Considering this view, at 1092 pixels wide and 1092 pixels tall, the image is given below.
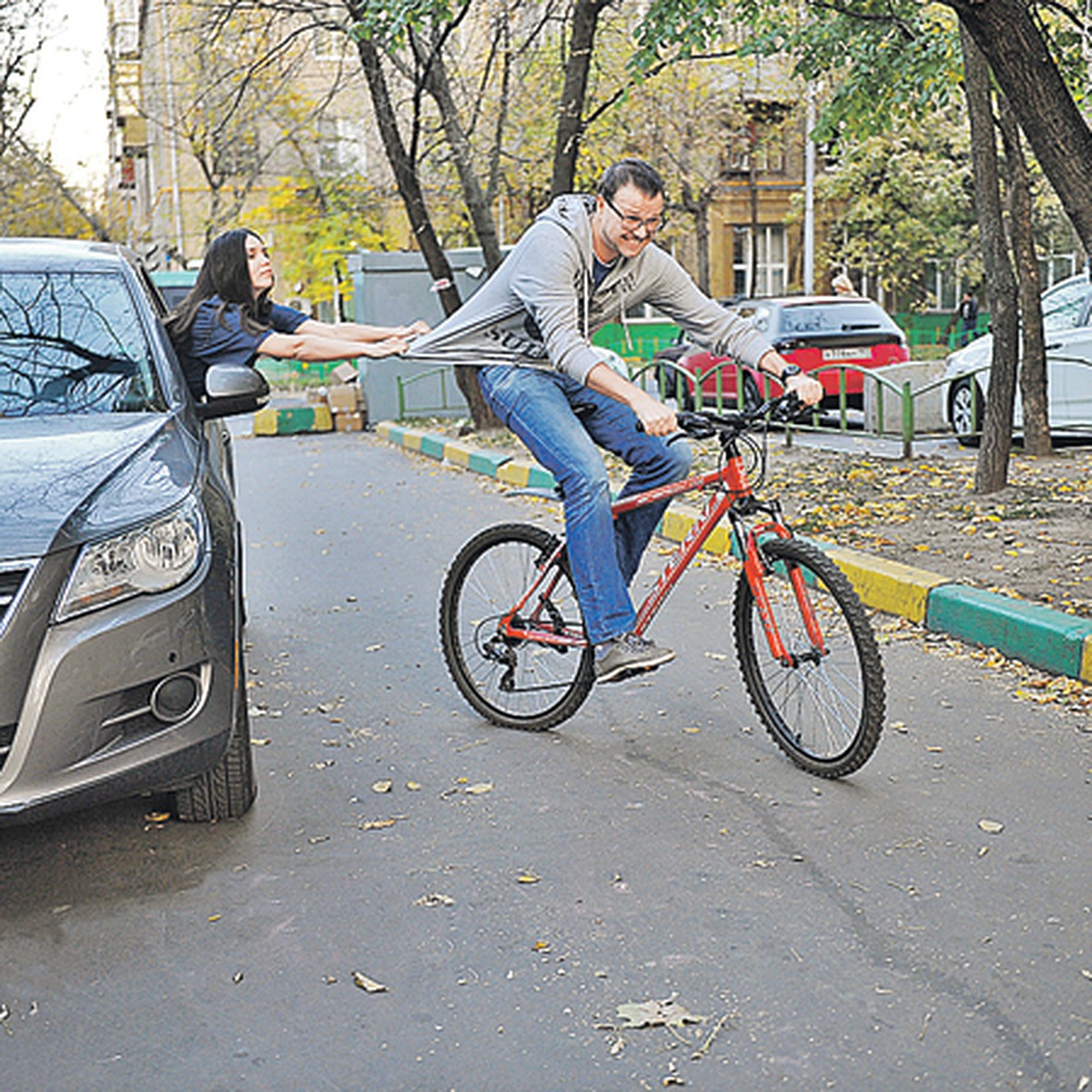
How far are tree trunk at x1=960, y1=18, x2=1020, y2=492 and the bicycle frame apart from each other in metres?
5.34

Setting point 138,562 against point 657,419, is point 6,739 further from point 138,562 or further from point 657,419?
point 657,419

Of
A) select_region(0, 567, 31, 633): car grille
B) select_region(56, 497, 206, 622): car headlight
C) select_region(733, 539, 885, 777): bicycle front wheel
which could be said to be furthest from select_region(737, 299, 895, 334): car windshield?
select_region(0, 567, 31, 633): car grille

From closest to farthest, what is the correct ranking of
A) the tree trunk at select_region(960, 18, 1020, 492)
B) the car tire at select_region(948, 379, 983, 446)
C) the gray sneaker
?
the gray sneaker
the tree trunk at select_region(960, 18, 1020, 492)
the car tire at select_region(948, 379, 983, 446)

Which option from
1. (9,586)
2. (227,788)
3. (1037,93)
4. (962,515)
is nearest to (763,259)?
(962,515)

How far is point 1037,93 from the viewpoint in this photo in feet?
21.6

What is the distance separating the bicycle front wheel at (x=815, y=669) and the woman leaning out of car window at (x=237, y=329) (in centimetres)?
183

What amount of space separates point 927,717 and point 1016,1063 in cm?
264

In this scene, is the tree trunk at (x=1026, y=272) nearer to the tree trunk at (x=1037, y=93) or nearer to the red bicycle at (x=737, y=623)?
the tree trunk at (x=1037, y=93)

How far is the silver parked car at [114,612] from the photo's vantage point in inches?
148

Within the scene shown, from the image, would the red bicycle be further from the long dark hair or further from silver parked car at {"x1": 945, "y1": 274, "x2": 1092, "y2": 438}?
silver parked car at {"x1": 945, "y1": 274, "x2": 1092, "y2": 438}

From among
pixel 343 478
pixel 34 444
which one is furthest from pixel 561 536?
pixel 343 478

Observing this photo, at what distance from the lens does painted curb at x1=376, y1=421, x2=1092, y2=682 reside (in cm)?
605

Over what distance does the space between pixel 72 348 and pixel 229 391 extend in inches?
20.8

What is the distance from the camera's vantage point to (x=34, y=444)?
4363 millimetres
